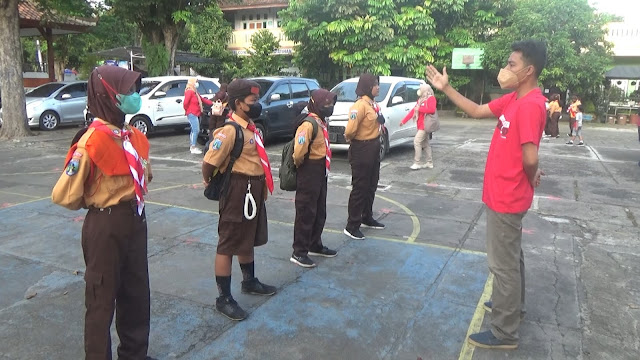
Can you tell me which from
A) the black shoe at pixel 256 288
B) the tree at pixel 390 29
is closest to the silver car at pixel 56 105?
the tree at pixel 390 29

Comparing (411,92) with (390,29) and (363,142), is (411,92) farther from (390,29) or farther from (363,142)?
(390,29)

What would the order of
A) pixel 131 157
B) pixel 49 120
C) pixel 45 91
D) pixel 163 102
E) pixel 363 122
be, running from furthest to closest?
1. pixel 45 91
2. pixel 49 120
3. pixel 163 102
4. pixel 363 122
5. pixel 131 157

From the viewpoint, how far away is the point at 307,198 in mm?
4691

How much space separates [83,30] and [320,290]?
21537 millimetres

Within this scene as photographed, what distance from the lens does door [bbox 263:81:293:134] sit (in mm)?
12320

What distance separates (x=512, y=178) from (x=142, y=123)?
12507 millimetres

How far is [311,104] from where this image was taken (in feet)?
15.5

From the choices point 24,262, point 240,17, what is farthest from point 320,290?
point 240,17

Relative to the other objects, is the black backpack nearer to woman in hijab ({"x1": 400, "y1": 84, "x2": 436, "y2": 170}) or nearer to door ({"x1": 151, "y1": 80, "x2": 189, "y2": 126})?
woman in hijab ({"x1": 400, "y1": 84, "x2": 436, "y2": 170})

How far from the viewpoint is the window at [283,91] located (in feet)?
41.9

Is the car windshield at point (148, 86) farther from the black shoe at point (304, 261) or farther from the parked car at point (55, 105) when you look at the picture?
the black shoe at point (304, 261)

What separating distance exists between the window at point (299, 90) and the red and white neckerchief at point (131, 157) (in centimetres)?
1049

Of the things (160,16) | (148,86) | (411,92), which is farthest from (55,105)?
(411,92)

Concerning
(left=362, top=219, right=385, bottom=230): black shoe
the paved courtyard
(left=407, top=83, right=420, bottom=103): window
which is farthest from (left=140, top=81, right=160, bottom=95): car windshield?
(left=362, top=219, right=385, bottom=230): black shoe
